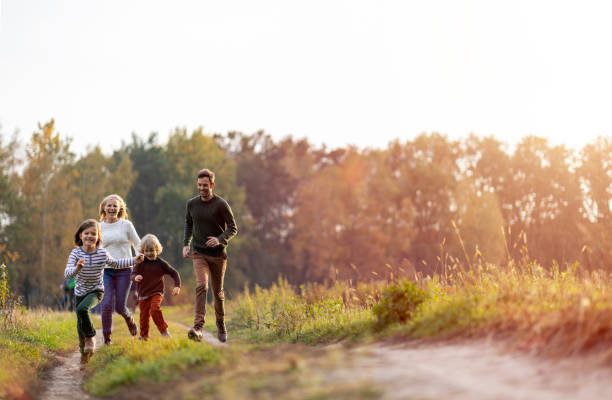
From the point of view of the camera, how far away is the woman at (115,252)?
1052 cm

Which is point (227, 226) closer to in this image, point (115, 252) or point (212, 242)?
point (212, 242)

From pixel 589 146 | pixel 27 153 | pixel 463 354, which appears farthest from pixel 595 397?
pixel 589 146

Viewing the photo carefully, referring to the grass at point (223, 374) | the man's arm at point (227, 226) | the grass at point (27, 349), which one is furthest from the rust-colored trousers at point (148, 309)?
the grass at point (27, 349)

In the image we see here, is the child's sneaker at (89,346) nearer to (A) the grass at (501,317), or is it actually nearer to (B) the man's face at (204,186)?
(B) the man's face at (204,186)

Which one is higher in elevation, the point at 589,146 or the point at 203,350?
the point at 589,146

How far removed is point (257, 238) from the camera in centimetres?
5422

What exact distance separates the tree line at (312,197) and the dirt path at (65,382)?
1137 inches

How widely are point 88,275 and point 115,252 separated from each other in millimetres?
816

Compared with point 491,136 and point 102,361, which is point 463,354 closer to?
point 102,361

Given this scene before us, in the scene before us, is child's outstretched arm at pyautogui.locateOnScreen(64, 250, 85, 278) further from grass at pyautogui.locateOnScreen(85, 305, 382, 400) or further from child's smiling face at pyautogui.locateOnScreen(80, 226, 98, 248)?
grass at pyautogui.locateOnScreen(85, 305, 382, 400)

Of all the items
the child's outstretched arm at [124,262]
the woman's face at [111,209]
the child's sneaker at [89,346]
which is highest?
the woman's face at [111,209]

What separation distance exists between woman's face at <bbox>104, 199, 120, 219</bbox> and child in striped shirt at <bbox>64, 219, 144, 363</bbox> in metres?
0.76

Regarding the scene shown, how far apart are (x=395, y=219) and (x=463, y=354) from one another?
43682 millimetres

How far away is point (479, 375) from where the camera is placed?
5.36 metres
